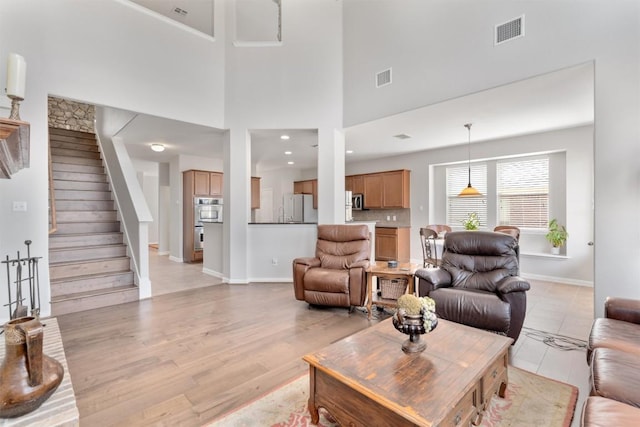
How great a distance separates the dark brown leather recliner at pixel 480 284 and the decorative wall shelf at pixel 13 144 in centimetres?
312

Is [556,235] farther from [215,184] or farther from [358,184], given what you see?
[215,184]

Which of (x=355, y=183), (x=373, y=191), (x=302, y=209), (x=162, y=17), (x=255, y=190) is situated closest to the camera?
(x=162, y=17)

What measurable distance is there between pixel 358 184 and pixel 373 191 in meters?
0.52

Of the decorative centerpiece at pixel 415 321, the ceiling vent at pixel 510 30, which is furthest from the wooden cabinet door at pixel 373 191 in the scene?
the decorative centerpiece at pixel 415 321

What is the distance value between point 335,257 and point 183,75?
367 centimetres

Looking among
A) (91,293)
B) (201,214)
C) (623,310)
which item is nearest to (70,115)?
(201,214)

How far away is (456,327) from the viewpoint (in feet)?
6.61

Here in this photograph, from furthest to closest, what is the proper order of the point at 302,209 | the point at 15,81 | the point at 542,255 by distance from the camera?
1. the point at 302,209
2. the point at 542,255
3. the point at 15,81

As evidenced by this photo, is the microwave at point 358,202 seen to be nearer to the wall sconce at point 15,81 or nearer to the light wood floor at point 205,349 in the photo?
the light wood floor at point 205,349

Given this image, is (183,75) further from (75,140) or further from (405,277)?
(405,277)

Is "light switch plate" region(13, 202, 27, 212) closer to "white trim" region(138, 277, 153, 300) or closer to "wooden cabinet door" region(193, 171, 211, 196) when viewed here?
"white trim" region(138, 277, 153, 300)

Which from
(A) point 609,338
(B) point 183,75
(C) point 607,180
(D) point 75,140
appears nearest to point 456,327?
(A) point 609,338

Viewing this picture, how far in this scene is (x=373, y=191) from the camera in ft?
24.9

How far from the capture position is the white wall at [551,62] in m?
2.56
